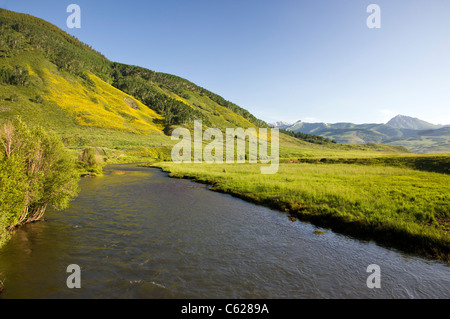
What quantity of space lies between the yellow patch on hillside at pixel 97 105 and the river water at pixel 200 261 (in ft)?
395

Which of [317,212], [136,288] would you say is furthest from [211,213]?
[136,288]

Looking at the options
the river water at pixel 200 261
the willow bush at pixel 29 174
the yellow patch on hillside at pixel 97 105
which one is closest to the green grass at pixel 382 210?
the river water at pixel 200 261

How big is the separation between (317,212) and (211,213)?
10123mm

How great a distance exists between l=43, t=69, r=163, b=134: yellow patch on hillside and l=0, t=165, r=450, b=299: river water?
12032 cm

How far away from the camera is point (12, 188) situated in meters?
11.3

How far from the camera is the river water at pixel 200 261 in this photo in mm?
9195

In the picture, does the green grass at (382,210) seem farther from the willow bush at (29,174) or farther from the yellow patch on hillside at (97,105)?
the yellow patch on hillside at (97,105)

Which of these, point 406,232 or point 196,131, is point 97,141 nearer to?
point 196,131

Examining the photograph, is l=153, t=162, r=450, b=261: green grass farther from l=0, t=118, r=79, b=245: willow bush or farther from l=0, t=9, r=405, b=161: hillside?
l=0, t=9, r=405, b=161: hillside

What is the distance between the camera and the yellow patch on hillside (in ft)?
397

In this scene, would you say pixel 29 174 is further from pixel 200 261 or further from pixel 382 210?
pixel 382 210

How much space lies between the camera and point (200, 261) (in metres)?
11.6

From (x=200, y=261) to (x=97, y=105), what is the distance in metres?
168
